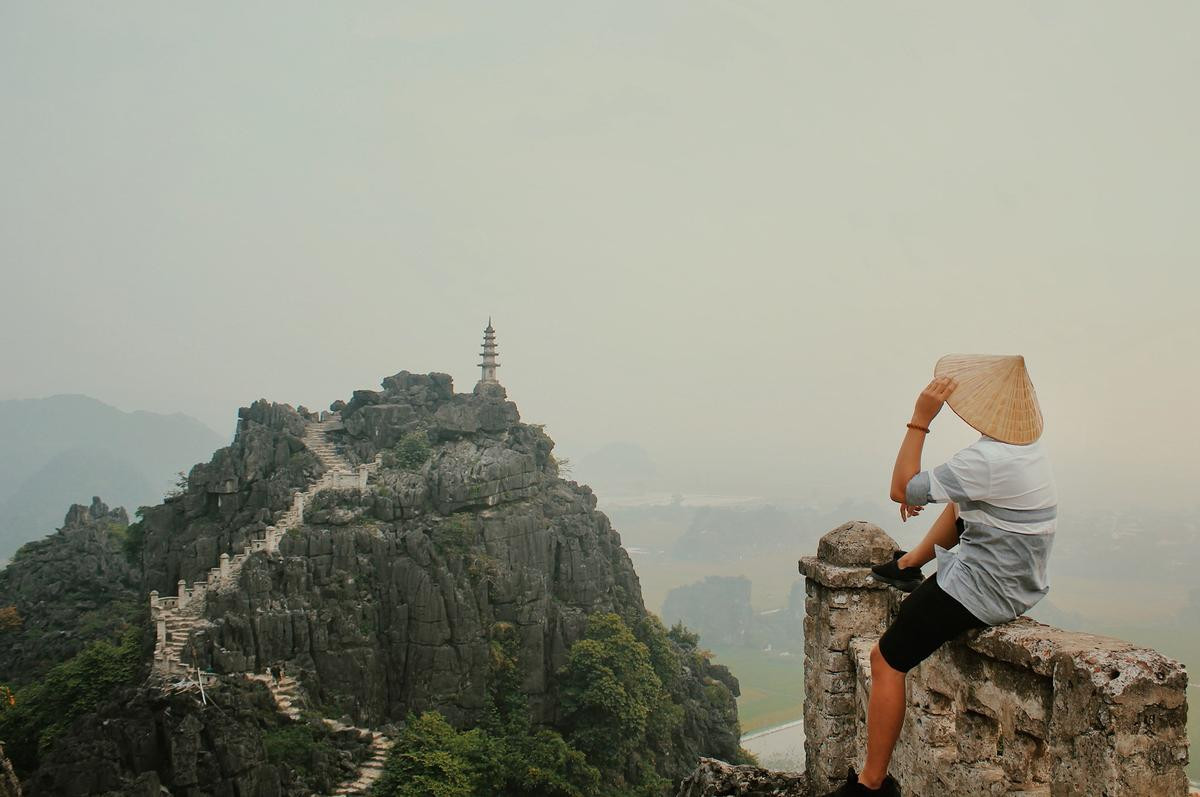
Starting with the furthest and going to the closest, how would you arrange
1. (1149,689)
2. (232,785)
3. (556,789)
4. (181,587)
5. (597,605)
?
(597,605), (181,587), (556,789), (232,785), (1149,689)

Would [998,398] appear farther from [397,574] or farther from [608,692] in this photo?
[397,574]

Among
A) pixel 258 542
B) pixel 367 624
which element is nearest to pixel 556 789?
pixel 367 624

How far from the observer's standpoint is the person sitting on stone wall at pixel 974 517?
3807 mm

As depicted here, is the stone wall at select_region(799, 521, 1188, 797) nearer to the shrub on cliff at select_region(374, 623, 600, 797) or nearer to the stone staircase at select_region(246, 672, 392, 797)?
the shrub on cliff at select_region(374, 623, 600, 797)

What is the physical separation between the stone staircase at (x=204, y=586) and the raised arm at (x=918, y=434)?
93.5 feet

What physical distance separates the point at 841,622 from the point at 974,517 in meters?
1.85

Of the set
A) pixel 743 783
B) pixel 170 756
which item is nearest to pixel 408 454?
pixel 170 756

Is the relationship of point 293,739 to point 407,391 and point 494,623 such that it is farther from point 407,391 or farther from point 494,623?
point 407,391

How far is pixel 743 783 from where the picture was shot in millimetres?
5711

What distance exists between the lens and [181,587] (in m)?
29.8

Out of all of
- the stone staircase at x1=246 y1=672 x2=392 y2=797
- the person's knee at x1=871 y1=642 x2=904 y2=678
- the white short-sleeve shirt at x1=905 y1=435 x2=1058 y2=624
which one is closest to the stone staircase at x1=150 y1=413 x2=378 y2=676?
the stone staircase at x1=246 y1=672 x2=392 y2=797

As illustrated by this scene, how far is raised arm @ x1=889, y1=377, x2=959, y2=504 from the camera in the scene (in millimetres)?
4141

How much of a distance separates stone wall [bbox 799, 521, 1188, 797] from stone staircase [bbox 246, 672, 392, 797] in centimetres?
2340

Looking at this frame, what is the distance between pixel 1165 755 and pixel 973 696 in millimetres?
1048
